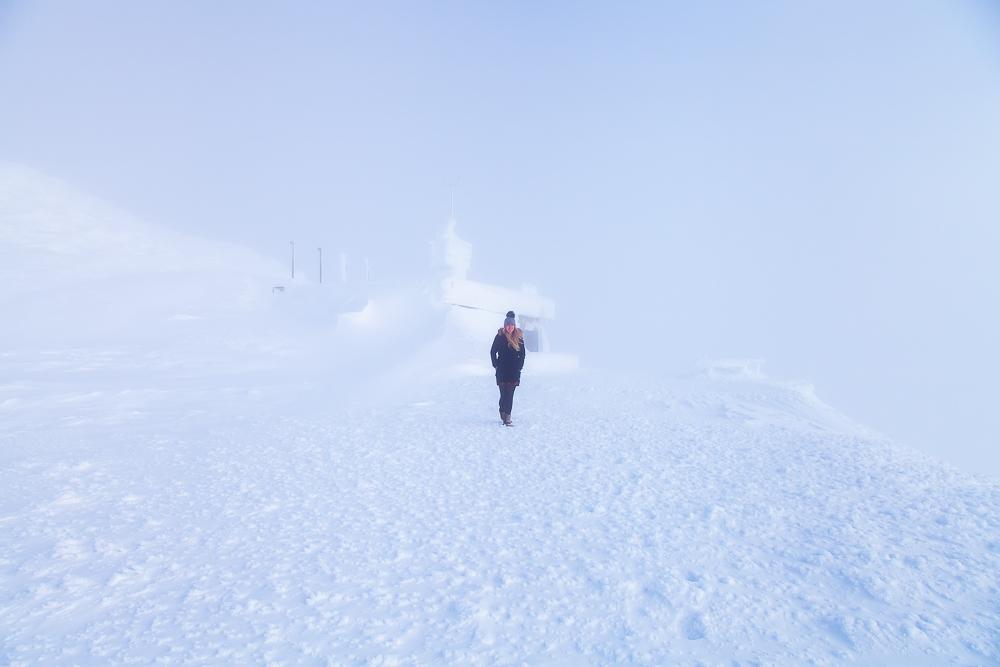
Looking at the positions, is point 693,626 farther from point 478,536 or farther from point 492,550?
point 478,536

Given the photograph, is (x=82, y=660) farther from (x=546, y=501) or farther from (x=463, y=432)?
(x=463, y=432)

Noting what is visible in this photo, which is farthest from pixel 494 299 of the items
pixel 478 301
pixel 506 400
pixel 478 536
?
pixel 478 536

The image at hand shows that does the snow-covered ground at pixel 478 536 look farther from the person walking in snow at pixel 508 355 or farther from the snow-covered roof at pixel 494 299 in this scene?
the snow-covered roof at pixel 494 299

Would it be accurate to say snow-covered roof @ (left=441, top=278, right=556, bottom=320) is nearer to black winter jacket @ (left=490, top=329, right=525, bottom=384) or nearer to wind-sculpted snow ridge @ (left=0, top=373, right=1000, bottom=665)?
black winter jacket @ (left=490, top=329, right=525, bottom=384)

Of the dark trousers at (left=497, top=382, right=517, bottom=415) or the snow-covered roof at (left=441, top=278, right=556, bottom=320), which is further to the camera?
the snow-covered roof at (left=441, top=278, right=556, bottom=320)

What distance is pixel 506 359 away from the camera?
10859 mm

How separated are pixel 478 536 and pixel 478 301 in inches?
830

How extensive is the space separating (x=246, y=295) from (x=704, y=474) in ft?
89.6

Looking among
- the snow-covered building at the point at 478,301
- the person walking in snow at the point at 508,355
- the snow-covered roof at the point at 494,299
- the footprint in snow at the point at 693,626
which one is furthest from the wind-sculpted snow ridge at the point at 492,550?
the snow-covered roof at the point at 494,299

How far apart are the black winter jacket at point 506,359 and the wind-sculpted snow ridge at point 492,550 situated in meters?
1.13

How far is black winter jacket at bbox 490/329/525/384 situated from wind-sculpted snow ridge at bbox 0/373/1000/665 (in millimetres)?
1128

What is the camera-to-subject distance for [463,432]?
1077 centimetres

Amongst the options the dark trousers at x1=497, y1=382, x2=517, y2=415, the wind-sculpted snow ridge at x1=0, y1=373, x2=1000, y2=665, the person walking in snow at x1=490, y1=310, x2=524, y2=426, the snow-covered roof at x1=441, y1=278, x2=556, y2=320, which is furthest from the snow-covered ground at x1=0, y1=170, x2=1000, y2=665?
the snow-covered roof at x1=441, y1=278, x2=556, y2=320

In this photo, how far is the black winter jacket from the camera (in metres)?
10.8
